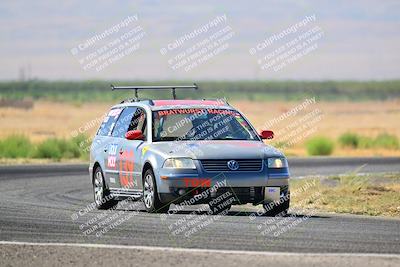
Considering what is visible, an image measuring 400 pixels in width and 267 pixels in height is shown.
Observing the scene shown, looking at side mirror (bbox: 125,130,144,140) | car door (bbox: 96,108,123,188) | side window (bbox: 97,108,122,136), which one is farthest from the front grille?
side window (bbox: 97,108,122,136)

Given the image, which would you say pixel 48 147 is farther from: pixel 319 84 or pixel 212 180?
pixel 319 84

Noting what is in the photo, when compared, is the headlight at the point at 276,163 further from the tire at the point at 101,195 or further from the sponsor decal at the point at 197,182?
the tire at the point at 101,195

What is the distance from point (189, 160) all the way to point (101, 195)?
3.09 metres

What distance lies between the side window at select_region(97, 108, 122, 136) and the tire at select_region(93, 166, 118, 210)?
2.13 feet

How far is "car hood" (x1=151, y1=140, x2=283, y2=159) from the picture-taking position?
18891 millimetres

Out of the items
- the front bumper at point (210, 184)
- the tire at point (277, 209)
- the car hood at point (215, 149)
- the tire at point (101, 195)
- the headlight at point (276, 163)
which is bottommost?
the tire at point (277, 209)

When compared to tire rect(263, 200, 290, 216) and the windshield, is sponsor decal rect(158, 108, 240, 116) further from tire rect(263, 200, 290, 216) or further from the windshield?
tire rect(263, 200, 290, 216)

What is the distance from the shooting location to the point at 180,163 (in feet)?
61.9

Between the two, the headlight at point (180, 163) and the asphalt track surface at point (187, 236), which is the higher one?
the headlight at point (180, 163)

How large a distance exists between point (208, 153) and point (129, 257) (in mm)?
5878

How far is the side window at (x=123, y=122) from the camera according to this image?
69.3 feet

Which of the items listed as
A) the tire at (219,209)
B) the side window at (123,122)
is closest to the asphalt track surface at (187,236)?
the tire at (219,209)

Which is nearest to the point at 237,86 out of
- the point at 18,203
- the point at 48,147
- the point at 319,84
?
the point at 319,84

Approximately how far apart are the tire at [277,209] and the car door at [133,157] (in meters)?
1.99
